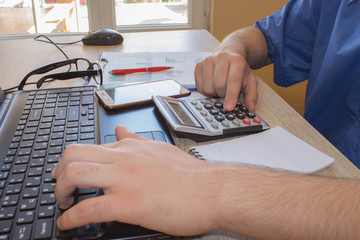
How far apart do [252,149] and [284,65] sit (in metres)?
0.51

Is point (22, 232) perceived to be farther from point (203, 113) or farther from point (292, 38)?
point (292, 38)

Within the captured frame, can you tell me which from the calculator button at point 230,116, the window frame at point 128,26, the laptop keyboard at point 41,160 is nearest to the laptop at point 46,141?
the laptop keyboard at point 41,160

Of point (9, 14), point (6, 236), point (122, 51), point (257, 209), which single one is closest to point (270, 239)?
point (257, 209)

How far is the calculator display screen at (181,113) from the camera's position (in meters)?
0.48

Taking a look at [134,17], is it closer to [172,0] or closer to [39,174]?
[172,0]

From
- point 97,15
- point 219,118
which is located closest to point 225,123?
point 219,118

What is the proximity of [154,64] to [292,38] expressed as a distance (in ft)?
1.25

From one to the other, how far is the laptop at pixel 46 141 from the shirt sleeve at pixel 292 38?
1.59ft

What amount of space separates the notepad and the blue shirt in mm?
270

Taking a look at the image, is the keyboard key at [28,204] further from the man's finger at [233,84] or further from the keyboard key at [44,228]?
the man's finger at [233,84]

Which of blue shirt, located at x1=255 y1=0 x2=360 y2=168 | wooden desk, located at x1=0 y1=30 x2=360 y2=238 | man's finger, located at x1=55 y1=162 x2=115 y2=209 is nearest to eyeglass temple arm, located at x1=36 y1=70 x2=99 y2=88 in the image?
wooden desk, located at x1=0 y1=30 x2=360 y2=238

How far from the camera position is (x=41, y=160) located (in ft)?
1.31

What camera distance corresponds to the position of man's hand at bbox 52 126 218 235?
31 cm

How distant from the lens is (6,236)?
30 centimetres
